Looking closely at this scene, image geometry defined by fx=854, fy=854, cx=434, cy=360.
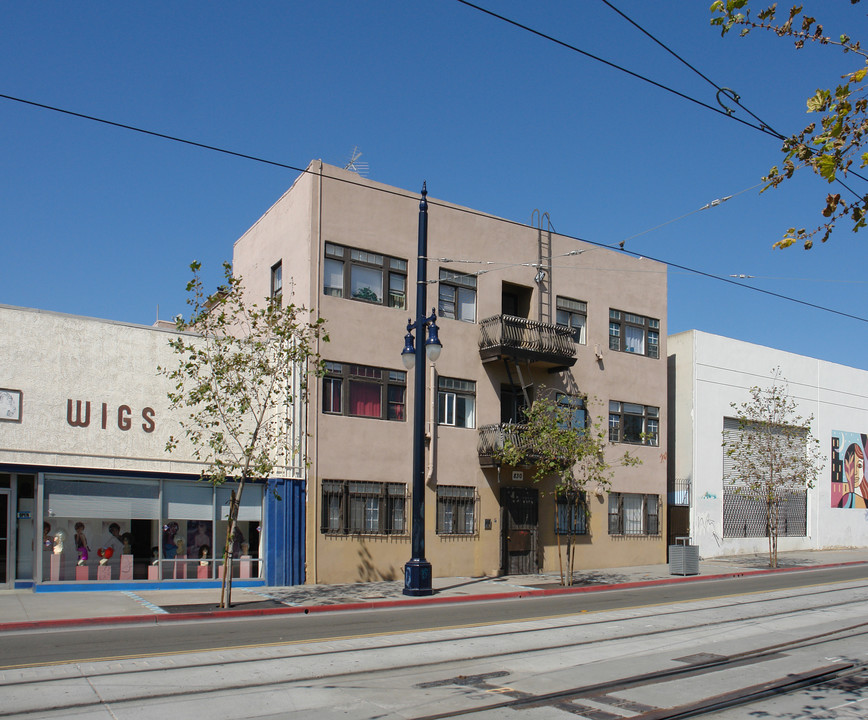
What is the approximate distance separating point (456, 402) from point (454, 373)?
862 millimetres

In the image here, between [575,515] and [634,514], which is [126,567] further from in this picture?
[634,514]

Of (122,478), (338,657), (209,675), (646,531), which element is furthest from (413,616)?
(646,531)

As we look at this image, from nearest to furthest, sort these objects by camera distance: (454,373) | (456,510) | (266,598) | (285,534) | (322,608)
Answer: (322,608)
(266,598)
(285,534)
(456,510)
(454,373)

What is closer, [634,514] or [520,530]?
[520,530]

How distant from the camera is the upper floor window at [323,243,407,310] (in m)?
23.1

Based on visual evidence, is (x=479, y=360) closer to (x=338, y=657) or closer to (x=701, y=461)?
(x=701, y=461)

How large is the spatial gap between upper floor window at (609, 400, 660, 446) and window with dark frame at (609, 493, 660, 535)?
1.93m

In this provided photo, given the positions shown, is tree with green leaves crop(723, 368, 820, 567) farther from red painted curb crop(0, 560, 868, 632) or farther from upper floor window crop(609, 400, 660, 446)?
red painted curb crop(0, 560, 868, 632)

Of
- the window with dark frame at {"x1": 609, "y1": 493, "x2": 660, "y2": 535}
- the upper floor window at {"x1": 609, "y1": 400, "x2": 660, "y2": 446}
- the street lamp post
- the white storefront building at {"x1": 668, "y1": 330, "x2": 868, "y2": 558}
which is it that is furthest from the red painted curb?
the white storefront building at {"x1": 668, "y1": 330, "x2": 868, "y2": 558}

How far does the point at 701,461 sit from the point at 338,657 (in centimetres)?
2345

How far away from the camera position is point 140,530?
20141 millimetres

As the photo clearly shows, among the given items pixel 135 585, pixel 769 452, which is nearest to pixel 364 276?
pixel 135 585

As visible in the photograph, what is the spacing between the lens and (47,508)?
18.9m

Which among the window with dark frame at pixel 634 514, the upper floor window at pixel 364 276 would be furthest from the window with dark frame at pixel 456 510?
the window with dark frame at pixel 634 514
